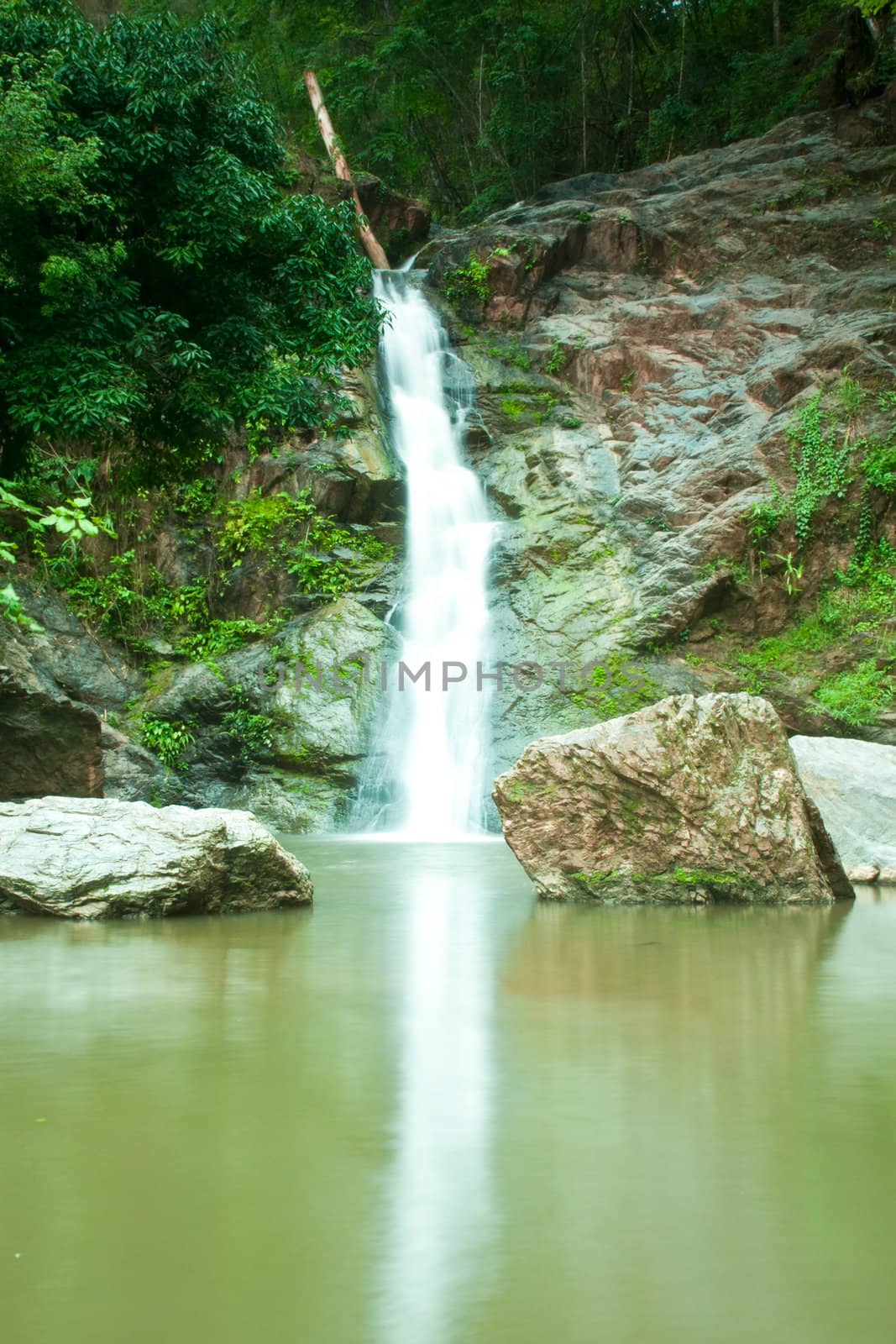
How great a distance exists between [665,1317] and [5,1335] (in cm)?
122

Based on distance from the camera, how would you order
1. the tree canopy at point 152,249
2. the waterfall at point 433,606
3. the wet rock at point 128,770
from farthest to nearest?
the waterfall at point 433,606 → the wet rock at point 128,770 → the tree canopy at point 152,249

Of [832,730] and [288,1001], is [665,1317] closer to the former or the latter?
[288,1001]

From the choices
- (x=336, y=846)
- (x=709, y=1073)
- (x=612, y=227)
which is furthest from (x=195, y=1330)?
(x=612, y=227)

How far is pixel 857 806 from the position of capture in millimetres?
8898

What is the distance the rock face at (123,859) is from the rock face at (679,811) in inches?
75.3

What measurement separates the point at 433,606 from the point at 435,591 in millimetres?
330

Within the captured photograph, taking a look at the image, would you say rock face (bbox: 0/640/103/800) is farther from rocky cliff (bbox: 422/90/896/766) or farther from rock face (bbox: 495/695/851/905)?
rocky cliff (bbox: 422/90/896/766)

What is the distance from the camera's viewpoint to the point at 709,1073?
3.70 meters

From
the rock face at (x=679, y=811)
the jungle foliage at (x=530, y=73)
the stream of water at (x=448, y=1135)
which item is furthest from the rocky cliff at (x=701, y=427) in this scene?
the stream of water at (x=448, y=1135)

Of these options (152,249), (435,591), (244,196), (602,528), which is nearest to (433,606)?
(435,591)

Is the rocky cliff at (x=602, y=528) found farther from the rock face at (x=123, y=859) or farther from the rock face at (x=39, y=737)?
the rock face at (x=123, y=859)

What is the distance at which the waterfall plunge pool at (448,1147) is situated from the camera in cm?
222

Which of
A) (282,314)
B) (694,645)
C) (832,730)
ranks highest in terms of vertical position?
(282,314)

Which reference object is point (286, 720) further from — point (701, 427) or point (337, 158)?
point (337, 158)
